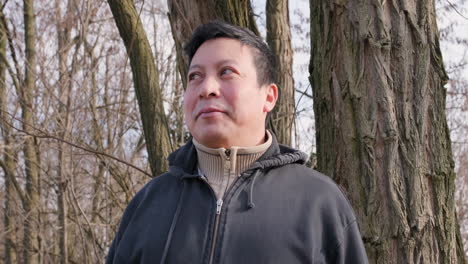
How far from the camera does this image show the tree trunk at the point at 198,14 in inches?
144

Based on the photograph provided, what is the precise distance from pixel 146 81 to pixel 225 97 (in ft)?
8.80

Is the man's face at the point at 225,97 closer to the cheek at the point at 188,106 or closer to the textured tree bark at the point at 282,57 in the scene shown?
the cheek at the point at 188,106

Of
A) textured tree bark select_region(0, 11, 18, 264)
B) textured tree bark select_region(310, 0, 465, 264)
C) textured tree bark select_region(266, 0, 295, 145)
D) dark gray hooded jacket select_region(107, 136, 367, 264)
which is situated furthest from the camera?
textured tree bark select_region(0, 11, 18, 264)

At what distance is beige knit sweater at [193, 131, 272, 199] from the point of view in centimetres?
215

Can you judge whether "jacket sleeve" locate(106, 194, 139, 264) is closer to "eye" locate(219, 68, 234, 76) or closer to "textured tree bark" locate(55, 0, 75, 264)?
"eye" locate(219, 68, 234, 76)

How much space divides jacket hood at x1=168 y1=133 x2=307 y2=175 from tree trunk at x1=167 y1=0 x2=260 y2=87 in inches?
55.5

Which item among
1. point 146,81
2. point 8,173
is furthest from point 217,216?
point 8,173

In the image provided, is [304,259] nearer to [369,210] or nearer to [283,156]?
[283,156]

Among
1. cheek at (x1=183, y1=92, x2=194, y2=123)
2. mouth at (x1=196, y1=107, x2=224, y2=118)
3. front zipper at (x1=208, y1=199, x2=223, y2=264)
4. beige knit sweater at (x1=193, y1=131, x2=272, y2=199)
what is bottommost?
front zipper at (x1=208, y1=199, x2=223, y2=264)

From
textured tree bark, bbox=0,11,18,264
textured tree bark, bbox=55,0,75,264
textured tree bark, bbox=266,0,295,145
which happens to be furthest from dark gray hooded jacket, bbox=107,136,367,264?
textured tree bark, bbox=0,11,18,264

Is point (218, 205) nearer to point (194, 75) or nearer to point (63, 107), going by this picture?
point (194, 75)

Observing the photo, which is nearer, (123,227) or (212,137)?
(212,137)

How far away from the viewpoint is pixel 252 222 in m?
2.05

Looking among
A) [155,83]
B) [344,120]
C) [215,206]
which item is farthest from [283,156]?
[155,83]
